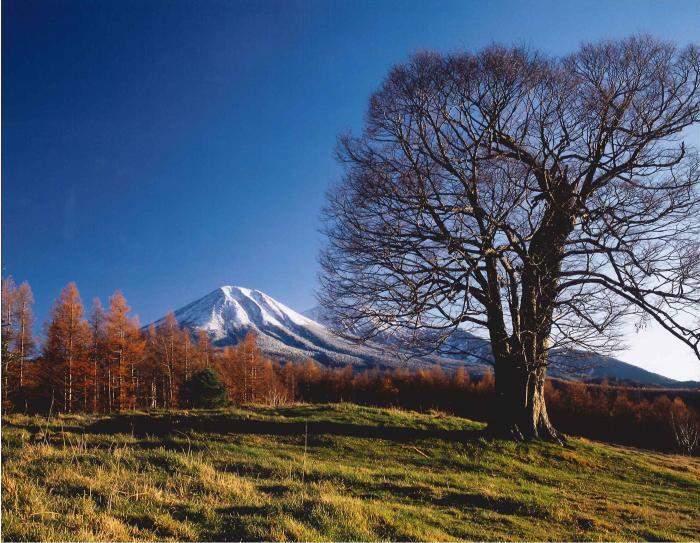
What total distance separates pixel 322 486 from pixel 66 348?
102 feet

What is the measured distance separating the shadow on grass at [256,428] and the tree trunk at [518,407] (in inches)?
28.9

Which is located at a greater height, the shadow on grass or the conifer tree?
the conifer tree

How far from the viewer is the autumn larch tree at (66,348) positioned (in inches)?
1174

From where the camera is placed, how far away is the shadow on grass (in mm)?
11195

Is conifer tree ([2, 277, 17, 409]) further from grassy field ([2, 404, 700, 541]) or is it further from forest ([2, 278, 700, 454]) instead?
grassy field ([2, 404, 700, 541])

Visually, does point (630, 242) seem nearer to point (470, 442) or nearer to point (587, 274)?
point (587, 274)

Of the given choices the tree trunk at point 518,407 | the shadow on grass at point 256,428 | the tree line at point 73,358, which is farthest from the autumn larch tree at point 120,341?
the tree trunk at point 518,407

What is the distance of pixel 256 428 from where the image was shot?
11703 millimetres

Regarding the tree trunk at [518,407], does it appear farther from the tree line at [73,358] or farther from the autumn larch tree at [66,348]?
the autumn larch tree at [66,348]

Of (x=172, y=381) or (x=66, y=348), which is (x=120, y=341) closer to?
(x=66, y=348)

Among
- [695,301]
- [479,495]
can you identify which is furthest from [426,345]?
[695,301]

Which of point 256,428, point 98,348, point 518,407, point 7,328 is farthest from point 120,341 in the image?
point 518,407

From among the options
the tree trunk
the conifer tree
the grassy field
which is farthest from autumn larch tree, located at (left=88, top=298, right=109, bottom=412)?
the tree trunk

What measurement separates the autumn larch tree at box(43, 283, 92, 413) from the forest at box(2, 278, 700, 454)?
0.23 feet
